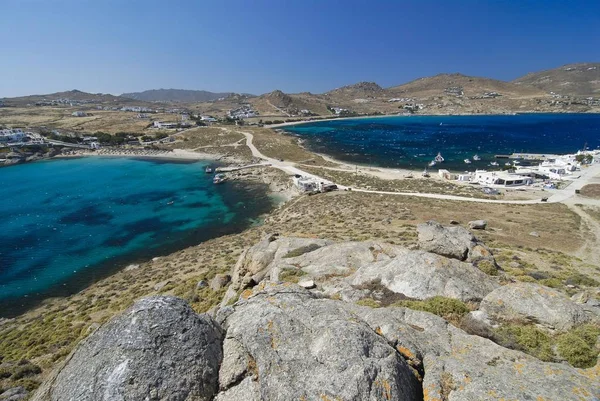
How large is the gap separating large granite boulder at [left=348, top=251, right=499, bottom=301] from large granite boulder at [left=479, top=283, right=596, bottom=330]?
4.57 ft

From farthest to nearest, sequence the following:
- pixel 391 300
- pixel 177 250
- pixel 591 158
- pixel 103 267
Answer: pixel 591 158, pixel 177 250, pixel 103 267, pixel 391 300

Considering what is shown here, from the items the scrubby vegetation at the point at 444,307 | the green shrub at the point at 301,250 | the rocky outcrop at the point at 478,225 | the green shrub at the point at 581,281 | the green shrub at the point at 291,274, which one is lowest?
the rocky outcrop at the point at 478,225

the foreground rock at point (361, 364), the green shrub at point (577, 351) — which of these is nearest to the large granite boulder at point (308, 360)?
the foreground rock at point (361, 364)

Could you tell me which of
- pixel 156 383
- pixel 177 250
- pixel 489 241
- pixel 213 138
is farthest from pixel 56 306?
pixel 213 138

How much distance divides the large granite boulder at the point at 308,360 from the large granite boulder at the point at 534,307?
550 centimetres

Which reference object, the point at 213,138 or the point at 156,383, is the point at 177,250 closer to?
the point at 156,383

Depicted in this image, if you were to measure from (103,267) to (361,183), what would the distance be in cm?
4982

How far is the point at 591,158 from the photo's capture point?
3238 inches

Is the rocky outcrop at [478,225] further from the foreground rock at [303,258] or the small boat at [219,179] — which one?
the small boat at [219,179]

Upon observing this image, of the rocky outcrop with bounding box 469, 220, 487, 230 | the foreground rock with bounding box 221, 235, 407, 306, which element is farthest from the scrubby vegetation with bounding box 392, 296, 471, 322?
the rocky outcrop with bounding box 469, 220, 487, 230

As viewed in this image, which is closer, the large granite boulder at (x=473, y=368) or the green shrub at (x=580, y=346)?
the large granite boulder at (x=473, y=368)

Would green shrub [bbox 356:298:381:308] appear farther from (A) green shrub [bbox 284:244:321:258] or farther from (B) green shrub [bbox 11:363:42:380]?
(B) green shrub [bbox 11:363:42:380]

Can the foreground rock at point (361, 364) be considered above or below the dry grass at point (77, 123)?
above

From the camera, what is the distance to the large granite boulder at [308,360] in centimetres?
605
